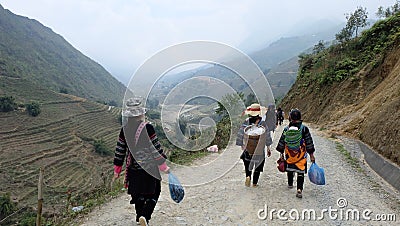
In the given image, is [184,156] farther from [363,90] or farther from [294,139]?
[363,90]

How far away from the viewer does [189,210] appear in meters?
5.00

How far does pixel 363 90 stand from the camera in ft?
52.3

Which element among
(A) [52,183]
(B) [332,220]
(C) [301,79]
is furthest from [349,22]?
(A) [52,183]

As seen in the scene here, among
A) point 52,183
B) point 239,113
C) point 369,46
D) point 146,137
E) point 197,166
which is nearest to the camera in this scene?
point 146,137

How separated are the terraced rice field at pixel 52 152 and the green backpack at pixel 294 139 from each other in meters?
24.3

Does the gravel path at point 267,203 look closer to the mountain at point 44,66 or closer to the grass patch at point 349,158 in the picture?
the grass patch at point 349,158

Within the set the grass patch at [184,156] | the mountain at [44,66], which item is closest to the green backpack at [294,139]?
the grass patch at [184,156]

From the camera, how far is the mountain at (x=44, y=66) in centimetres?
9244

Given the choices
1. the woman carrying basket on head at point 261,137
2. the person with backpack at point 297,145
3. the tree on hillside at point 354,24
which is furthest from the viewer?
the tree on hillside at point 354,24

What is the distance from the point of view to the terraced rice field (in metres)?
33.1

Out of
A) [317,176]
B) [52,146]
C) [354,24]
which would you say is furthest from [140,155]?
[52,146]

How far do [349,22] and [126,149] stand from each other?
26209 millimetres

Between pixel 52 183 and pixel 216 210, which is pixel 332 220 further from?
pixel 52 183

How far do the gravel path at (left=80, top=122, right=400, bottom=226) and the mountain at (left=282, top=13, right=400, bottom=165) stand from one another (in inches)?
58.4
